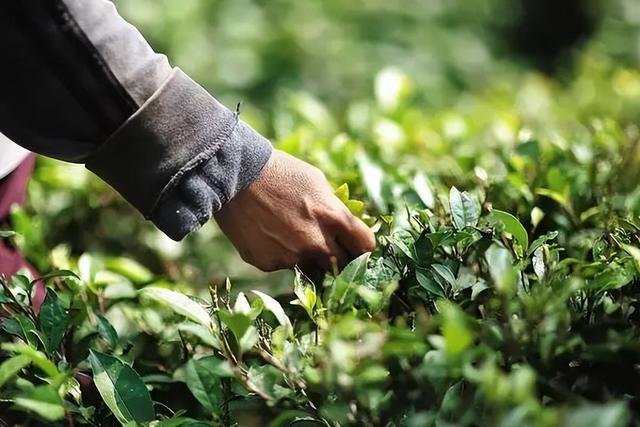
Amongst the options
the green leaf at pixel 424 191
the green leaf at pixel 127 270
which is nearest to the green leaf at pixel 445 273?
the green leaf at pixel 424 191

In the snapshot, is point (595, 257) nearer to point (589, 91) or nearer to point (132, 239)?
point (132, 239)

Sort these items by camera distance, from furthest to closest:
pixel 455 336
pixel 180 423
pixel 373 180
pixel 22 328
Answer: pixel 373 180, pixel 22 328, pixel 180 423, pixel 455 336

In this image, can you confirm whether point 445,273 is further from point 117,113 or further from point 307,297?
point 117,113

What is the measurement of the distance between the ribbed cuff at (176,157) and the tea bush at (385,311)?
14cm

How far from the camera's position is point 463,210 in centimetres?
159

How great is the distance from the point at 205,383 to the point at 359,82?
10.9ft

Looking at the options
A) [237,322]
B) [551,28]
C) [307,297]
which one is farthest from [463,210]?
[551,28]

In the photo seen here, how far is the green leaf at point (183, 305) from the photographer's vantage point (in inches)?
56.0

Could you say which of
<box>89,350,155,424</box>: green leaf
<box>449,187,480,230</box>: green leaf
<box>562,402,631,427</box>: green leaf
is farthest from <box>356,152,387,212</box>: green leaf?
<box>562,402,631,427</box>: green leaf

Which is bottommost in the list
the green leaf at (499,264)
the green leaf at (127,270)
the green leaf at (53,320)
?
the green leaf at (127,270)

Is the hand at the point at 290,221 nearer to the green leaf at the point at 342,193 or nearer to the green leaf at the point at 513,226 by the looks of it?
the green leaf at the point at 342,193

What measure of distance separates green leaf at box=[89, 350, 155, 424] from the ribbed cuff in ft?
0.75

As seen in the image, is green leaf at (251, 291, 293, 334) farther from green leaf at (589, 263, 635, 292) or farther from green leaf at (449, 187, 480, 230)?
A: green leaf at (589, 263, 635, 292)

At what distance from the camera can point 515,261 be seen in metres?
1.52
